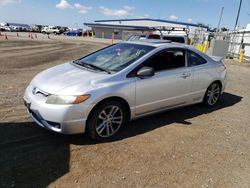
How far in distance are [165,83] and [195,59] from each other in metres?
1.22

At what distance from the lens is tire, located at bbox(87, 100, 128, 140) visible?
4.10 m

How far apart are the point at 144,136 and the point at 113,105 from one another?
83cm

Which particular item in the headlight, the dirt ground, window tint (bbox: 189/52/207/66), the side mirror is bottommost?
the dirt ground

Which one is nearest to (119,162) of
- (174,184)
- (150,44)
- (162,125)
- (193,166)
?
(174,184)

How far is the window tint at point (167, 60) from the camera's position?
16.0ft

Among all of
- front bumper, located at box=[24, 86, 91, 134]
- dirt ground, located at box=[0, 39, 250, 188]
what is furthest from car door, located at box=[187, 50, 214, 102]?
front bumper, located at box=[24, 86, 91, 134]

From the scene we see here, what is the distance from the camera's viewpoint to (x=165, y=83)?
4922 millimetres

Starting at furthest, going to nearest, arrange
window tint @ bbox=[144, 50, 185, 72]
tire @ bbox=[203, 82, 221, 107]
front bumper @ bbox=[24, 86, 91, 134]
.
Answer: tire @ bbox=[203, 82, 221, 107] < window tint @ bbox=[144, 50, 185, 72] < front bumper @ bbox=[24, 86, 91, 134]

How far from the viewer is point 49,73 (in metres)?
4.71

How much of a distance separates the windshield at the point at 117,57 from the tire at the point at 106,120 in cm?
69

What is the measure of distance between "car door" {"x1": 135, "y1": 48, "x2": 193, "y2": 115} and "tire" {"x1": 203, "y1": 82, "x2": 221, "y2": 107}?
893 mm

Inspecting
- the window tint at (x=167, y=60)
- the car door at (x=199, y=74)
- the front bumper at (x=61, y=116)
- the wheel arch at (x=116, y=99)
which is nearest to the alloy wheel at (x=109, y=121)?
the wheel arch at (x=116, y=99)

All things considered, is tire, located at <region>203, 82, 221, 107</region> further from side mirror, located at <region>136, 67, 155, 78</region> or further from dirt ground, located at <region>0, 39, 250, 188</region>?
side mirror, located at <region>136, 67, 155, 78</region>

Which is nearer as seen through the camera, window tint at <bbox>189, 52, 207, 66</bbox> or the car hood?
the car hood
